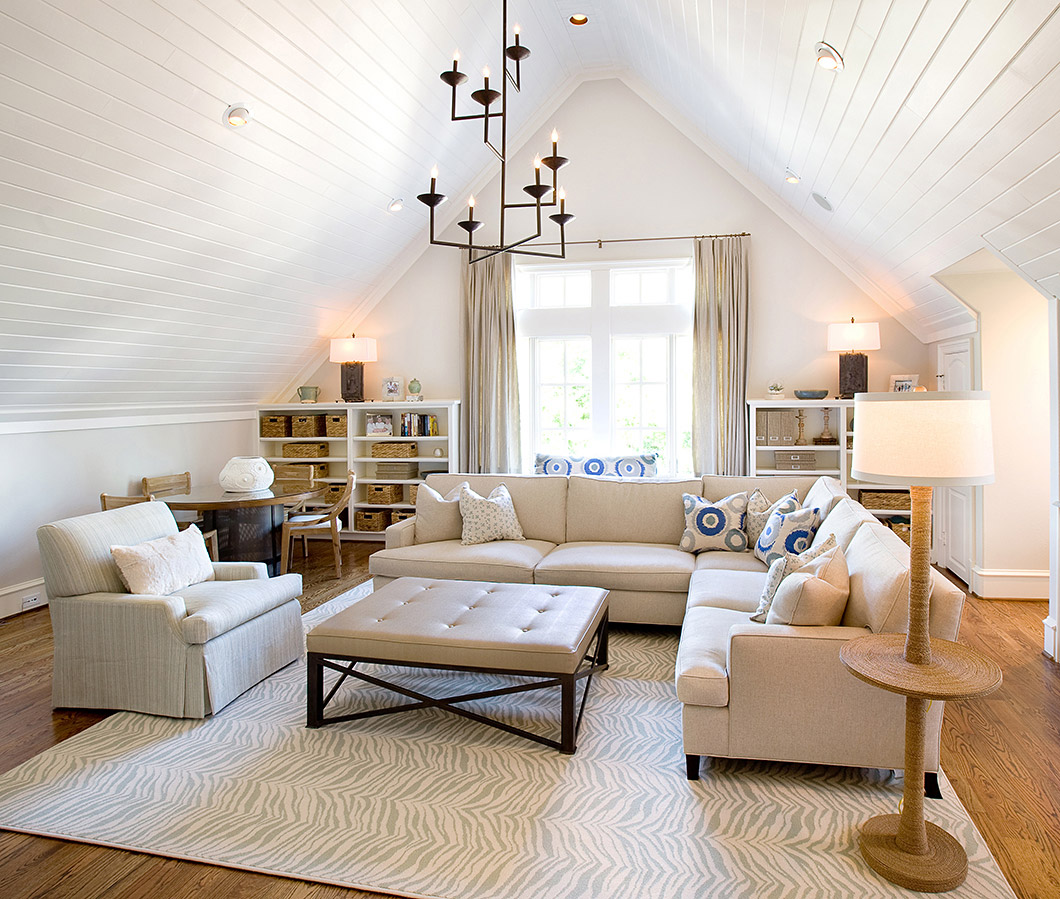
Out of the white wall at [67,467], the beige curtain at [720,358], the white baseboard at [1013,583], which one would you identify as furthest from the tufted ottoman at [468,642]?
the beige curtain at [720,358]

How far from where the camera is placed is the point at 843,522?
10.7 feet

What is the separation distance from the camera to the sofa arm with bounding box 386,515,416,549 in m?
4.59

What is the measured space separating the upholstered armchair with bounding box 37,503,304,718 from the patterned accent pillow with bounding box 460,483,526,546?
1.50 metres

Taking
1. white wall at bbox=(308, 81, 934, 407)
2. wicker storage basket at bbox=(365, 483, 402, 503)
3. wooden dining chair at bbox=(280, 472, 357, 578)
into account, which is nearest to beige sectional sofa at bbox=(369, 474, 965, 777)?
wooden dining chair at bbox=(280, 472, 357, 578)

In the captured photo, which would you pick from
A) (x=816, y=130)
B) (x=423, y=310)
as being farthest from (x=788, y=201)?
(x=423, y=310)

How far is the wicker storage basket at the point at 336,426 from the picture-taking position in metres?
6.84

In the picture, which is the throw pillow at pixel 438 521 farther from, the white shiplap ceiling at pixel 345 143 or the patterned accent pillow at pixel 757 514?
the white shiplap ceiling at pixel 345 143

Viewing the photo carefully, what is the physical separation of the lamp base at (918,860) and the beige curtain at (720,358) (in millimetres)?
3993

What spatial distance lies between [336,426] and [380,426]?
41 cm

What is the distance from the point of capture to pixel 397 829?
2.31 metres

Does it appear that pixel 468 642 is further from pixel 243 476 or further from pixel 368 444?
pixel 368 444

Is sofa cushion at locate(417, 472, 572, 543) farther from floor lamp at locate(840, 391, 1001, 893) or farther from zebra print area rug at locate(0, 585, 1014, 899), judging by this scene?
floor lamp at locate(840, 391, 1001, 893)

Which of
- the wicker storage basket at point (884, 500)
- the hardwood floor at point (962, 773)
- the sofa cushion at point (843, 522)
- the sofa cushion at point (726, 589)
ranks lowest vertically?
the hardwood floor at point (962, 773)

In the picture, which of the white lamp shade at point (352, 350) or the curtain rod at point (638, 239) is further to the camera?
the white lamp shade at point (352, 350)
